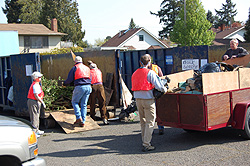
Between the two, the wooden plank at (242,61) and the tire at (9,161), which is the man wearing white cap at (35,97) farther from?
the wooden plank at (242,61)

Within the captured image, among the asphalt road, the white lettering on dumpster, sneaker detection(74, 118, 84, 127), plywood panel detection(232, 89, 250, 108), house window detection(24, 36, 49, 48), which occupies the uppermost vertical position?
house window detection(24, 36, 49, 48)

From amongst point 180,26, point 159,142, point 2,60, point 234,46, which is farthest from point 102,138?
point 180,26

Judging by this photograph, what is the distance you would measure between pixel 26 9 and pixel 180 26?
3602cm

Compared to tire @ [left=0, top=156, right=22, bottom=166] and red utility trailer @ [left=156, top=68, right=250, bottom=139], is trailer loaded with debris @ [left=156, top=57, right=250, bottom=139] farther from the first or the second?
tire @ [left=0, top=156, right=22, bottom=166]

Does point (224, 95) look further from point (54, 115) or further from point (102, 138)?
point (54, 115)

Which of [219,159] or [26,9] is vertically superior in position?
[26,9]

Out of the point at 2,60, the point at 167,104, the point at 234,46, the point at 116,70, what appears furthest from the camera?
the point at 2,60

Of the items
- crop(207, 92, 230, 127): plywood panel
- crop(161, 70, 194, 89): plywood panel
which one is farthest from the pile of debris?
crop(207, 92, 230, 127): plywood panel

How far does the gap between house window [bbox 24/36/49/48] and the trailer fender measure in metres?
40.8

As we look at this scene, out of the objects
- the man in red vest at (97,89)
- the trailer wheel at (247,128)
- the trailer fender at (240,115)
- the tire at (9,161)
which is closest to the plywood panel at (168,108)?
the trailer fender at (240,115)

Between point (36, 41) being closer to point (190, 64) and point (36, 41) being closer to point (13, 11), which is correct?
point (13, 11)

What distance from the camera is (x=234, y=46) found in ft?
29.5

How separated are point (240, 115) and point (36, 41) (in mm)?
41466

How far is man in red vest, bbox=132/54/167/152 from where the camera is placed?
647 centimetres
